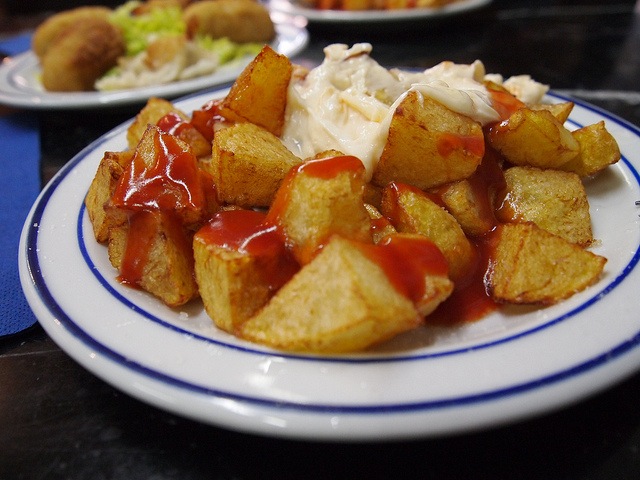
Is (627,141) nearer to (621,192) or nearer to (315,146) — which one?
(621,192)

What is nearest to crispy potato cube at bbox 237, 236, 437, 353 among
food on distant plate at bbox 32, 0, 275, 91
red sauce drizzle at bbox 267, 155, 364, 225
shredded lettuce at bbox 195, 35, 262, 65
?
red sauce drizzle at bbox 267, 155, 364, 225

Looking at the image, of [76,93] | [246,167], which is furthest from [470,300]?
[76,93]

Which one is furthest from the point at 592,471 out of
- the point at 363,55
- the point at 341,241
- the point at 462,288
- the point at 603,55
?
the point at 603,55

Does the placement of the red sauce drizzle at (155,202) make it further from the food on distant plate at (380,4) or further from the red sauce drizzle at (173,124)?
the food on distant plate at (380,4)

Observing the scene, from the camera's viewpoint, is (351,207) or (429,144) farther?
(429,144)

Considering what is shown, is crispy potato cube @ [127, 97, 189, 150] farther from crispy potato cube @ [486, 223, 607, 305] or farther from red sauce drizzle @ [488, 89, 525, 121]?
crispy potato cube @ [486, 223, 607, 305]

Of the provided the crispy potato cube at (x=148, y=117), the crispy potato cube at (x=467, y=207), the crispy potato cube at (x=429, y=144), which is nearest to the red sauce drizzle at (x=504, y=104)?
the crispy potato cube at (x=429, y=144)

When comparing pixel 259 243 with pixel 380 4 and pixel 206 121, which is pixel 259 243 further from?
pixel 380 4
